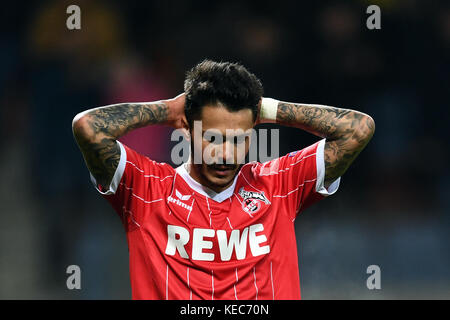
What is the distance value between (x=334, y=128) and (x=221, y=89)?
21.1 inches

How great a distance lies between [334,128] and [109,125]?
3.12ft

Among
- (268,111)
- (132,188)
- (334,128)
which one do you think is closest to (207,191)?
(132,188)

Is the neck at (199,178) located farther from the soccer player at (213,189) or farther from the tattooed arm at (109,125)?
the tattooed arm at (109,125)

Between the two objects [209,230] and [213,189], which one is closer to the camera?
[209,230]

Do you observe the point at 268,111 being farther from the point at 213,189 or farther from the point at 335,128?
the point at 213,189

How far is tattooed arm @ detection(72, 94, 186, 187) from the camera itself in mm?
A: 2379

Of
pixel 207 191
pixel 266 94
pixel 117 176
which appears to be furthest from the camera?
pixel 266 94

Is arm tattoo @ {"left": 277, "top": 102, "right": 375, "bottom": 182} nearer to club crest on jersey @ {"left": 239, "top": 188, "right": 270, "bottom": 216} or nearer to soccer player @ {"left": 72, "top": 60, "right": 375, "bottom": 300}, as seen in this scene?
soccer player @ {"left": 72, "top": 60, "right": 375, "bottom": 300}

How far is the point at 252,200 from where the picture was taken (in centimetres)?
255

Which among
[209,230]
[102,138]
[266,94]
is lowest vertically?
[209,230]

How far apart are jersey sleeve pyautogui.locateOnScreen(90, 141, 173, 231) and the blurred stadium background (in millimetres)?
2326

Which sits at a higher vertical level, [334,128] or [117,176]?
[334,128]

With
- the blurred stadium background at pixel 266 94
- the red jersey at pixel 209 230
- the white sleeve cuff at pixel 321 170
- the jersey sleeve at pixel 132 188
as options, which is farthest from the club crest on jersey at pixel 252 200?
the blurred stadium background at pixel 266 94

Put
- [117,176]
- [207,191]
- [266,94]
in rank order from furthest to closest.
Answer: [266,94] → [207,191] → [117,176]
